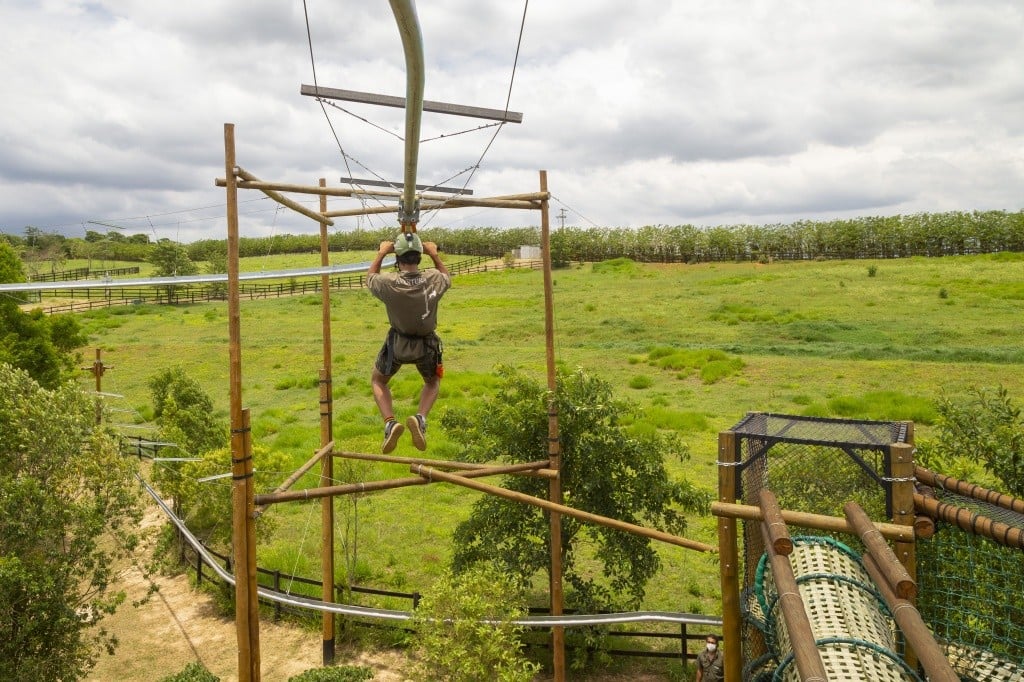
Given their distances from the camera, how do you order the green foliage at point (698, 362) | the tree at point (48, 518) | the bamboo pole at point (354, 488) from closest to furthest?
1. the bamboo pole at point (354, 488)
2. the tree at point (48, 518)
3. the green foliage at point (698, 362)

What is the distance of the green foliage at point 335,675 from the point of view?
9383 millimetres

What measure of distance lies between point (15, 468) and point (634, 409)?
8669mm

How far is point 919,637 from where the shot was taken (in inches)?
107

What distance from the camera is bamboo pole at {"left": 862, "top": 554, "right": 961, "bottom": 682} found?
2.49 meters

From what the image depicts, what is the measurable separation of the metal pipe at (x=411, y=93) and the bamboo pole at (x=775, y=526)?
3027 mm

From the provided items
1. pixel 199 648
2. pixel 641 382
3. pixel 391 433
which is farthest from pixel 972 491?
pixel 641 382

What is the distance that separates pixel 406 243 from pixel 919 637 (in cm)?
519

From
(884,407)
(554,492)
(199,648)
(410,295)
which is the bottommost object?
(199,648)

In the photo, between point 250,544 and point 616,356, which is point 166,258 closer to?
point 616,356

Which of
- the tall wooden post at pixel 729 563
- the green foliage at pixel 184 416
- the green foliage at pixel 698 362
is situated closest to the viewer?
the tall wooden post at pixel 729 563

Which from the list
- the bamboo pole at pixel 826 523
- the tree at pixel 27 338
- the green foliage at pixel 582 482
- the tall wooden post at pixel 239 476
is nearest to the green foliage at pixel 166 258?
the tree at pixel 27 338

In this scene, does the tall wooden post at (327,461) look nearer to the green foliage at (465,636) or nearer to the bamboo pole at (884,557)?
the green foliage at (465,636)

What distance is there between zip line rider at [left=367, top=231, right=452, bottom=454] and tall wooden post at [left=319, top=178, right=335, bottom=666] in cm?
365

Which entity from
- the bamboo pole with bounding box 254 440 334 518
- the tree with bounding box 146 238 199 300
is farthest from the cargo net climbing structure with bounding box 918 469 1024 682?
the tree with bounding box 146 238 199 300
